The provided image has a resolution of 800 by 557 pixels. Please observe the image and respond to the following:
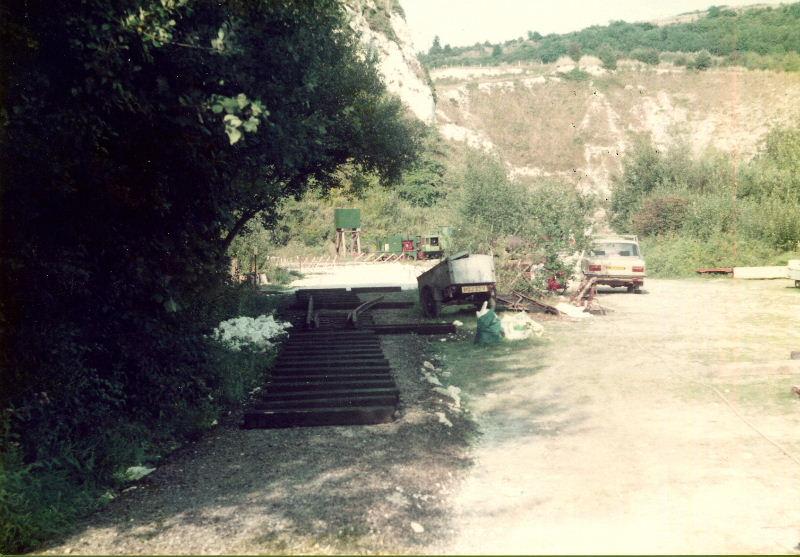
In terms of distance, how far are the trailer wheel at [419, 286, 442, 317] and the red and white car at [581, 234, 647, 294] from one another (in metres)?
7.46

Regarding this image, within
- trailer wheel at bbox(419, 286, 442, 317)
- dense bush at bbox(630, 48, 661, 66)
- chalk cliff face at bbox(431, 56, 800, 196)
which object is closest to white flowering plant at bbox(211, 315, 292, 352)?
trailer wheel at bbox(419, 286, 442, 317)

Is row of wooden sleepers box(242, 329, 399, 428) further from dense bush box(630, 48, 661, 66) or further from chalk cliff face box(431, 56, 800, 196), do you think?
dense bush box(630, 48, 661, 66)

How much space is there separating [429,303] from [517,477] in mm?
11085

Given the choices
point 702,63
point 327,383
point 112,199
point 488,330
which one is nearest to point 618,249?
point 488,330

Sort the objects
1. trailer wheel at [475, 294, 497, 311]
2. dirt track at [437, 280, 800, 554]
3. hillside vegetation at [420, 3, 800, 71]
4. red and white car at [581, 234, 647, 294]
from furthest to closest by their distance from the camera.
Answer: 1. hillside vegetation at [420, 3, 800, 71]
2. red and white car at [581, 234, 647, 294]
3. trailer wheel at [475, 294, 497, 311]
4. dirt track at [437, 280, 800, 554]

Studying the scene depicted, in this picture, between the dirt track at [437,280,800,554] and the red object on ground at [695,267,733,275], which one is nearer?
the dirt track at [437,280,800,554]

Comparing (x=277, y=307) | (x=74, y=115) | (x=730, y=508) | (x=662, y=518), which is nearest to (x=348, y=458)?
(x=662, y=518)

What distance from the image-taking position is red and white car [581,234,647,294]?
A: 2258 cm

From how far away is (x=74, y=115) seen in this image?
5723 mm

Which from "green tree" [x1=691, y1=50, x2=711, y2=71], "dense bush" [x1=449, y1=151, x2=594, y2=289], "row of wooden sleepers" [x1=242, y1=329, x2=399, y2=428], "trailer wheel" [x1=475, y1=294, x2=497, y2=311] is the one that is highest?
"green tree" [x1=691, y1=50, x2=711, y2=71]

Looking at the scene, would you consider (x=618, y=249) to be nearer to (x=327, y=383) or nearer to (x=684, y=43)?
(x=327, y=383)

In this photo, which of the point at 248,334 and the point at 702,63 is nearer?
the point at 248,334

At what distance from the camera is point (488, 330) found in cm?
1315

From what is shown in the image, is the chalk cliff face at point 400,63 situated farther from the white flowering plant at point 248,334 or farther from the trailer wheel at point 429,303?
the white flowering plant at point 248,334
